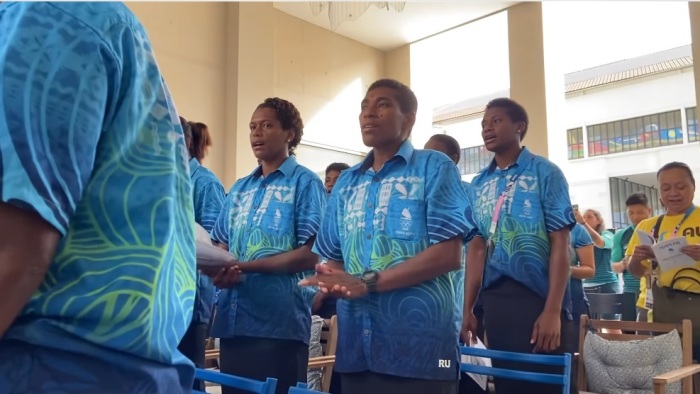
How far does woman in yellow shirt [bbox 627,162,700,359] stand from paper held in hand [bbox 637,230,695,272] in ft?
0.06

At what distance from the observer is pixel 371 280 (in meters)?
1.42

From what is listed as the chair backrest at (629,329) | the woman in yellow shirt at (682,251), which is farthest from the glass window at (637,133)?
the chair backrest at (629,329)

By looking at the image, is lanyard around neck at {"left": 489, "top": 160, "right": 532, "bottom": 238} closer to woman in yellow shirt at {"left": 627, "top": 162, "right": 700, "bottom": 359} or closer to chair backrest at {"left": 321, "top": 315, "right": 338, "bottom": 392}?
chair backrest at {"left": 321, "top": 315, "right": 338, "bottom": 392}

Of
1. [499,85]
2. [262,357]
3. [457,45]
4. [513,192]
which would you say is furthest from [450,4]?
[262,357]

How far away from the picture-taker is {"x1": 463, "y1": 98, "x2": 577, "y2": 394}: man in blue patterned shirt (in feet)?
6.66

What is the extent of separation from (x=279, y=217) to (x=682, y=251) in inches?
73.5

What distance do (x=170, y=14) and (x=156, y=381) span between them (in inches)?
220

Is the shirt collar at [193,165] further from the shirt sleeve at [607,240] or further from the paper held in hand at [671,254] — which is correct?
the shirt sleeve at [607,240]

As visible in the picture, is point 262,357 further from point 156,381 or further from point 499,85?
point 499,85

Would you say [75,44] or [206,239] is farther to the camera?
[206,239]

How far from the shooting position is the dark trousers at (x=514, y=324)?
2.04 metres

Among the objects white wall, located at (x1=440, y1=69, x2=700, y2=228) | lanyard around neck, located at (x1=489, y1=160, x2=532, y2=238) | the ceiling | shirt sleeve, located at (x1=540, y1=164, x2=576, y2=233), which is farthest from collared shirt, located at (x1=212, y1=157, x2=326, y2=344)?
white wall, located at (x1=440, y1=69, x2=700, y2=228)

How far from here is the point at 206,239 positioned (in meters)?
1.40

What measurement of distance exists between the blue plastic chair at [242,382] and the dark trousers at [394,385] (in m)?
0.32
